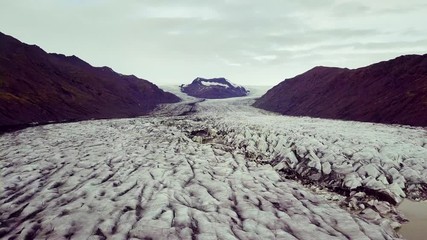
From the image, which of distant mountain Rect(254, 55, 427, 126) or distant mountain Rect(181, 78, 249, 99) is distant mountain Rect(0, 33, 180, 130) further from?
distant mountain Rect(181, 78, 249, 99)

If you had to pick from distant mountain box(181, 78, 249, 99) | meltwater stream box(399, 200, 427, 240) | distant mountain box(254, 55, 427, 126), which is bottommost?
meltwater stream box(399, 200, 427, 240)

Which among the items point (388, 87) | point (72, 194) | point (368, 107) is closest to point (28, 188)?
point (72, 194)

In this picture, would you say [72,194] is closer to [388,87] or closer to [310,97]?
[388,87]

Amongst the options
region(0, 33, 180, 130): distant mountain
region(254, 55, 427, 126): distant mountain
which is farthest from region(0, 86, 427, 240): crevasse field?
region(0, 33, 180, 130): distant mountain

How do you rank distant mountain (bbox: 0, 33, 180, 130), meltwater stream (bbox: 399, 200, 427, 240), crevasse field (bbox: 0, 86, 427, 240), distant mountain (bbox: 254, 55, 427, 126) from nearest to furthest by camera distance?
crevasse field (bbox: 0, 86, 427, 240) < meltwater stream (bbox: 399, 200, 427, 240) < distant mountain (bbox: 254, 55, 427, 126) < distant mountain (bbox: 0, 33, 180, 130)

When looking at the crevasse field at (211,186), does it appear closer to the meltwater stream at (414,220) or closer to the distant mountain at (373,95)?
the meltwater stream at (414,220)

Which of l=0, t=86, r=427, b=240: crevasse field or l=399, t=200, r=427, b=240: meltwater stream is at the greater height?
l=0, t=86, r=427, b=240: crevasse field

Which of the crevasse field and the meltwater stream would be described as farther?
the meltwater stream
